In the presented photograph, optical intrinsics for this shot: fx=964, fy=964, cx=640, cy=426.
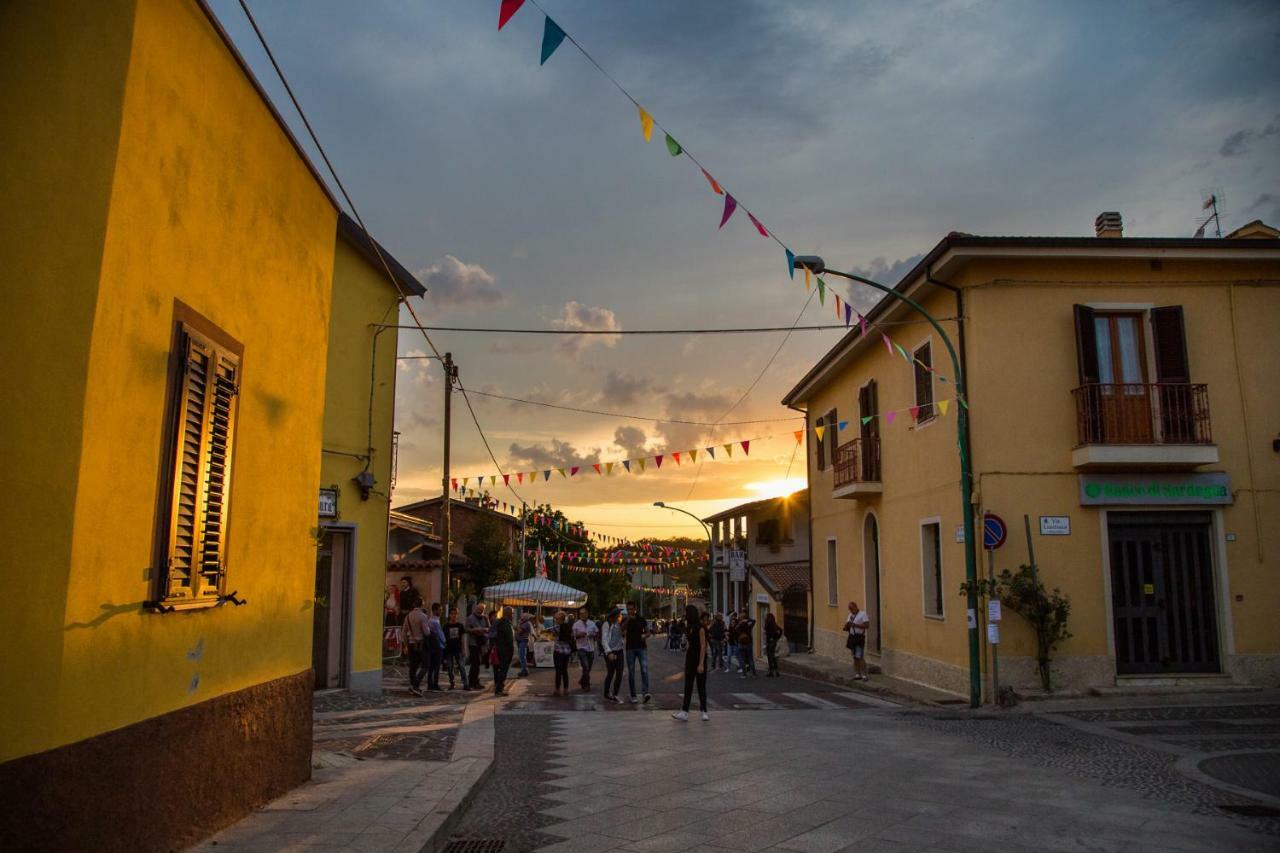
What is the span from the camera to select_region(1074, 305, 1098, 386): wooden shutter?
1530 centimetres

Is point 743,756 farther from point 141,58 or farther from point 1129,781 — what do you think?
point 141,58

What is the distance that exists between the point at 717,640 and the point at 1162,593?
14.3 m

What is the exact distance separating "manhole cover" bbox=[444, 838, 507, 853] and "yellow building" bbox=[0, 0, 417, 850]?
4.48 ft

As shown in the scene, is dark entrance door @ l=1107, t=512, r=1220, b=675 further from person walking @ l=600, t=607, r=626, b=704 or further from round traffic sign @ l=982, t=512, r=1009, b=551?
person walking @ l=600, t=607, r=626, b=704

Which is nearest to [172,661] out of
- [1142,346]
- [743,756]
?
[743,756]

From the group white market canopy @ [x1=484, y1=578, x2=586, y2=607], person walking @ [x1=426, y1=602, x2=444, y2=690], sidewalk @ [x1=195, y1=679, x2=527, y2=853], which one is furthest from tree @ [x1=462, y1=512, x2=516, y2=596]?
sidewalk @ [x1=195, y1=679, x2=527, y2=853]

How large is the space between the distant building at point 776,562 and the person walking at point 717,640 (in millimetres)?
1753

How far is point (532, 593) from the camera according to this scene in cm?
2819

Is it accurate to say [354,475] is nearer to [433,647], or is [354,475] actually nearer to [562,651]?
[433,647]

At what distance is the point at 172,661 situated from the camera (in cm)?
531

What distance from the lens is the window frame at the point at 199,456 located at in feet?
16.9

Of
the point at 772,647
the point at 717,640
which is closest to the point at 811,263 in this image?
the point at 772,647

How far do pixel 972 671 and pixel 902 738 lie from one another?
385 centimetres

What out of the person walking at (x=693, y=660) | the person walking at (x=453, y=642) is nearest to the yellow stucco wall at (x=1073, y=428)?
the person walking at (x=693, y=660)
